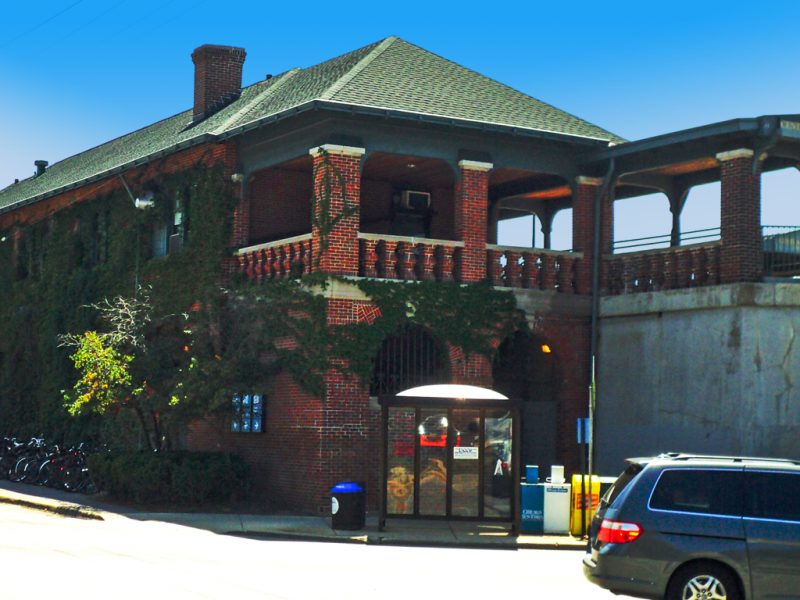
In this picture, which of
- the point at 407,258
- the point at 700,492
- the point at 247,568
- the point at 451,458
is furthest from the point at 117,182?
the point at 700,492

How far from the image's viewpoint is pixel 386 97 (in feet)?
80.1

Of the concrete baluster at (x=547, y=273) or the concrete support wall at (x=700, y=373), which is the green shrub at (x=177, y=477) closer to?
the concrete baluster at (x=547, y=273)

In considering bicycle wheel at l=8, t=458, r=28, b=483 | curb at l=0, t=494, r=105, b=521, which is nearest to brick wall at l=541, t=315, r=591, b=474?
curb at l=0, t=494, r=105, b=521

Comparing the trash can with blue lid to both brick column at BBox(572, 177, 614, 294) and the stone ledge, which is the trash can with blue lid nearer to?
the stone ledge

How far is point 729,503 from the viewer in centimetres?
1123

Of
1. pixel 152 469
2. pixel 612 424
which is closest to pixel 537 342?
pixel 612 424

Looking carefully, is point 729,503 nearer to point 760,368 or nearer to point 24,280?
point 760,368

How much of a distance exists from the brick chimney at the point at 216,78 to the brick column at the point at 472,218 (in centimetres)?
1018

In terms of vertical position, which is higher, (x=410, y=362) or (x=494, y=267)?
(x=494, y=267)

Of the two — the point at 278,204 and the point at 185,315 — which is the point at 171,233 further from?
the point at 185,315

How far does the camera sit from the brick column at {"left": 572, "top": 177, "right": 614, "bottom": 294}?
2625 centimetres

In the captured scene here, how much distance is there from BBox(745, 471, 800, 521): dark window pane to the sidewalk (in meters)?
8.03

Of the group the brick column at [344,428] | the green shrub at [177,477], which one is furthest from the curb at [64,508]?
the brick column at [344,428]

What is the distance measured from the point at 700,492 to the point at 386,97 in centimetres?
1490
